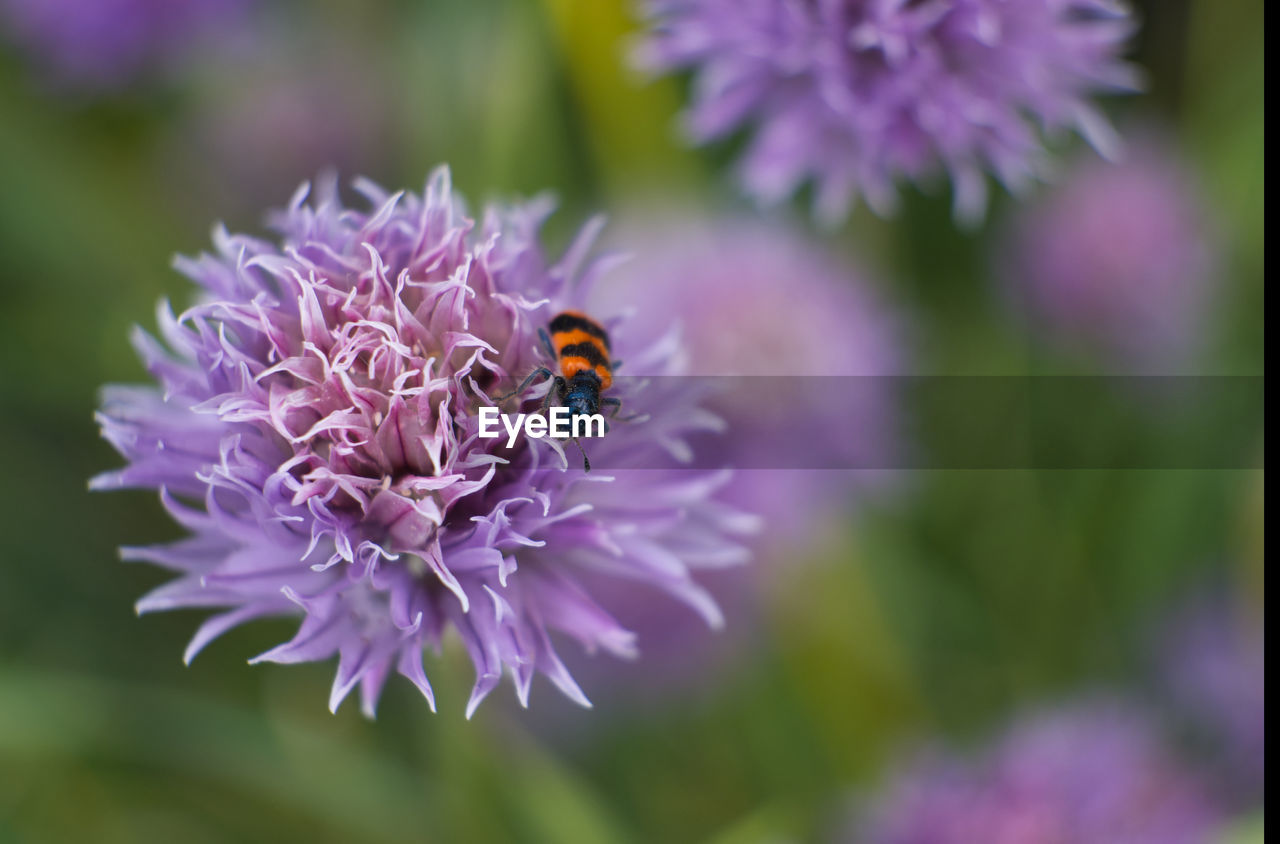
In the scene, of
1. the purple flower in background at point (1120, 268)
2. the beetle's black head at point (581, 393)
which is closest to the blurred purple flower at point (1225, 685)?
the purple flower in background at point (1120, 268)

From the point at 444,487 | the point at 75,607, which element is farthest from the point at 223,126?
the point at 444,487

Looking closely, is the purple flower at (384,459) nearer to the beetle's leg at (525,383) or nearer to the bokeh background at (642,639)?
the beetle's leg at (525,383)

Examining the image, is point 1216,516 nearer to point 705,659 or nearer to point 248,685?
point 705,659

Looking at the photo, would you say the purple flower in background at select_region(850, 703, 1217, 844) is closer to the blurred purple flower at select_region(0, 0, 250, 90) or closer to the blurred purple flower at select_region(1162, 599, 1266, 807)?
the blurred purple flower at select_region(1162, 599, 1266, 807)

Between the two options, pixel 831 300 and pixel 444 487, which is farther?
pixel 831 300

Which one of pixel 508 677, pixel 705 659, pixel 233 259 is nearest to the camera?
pixel 233 259
